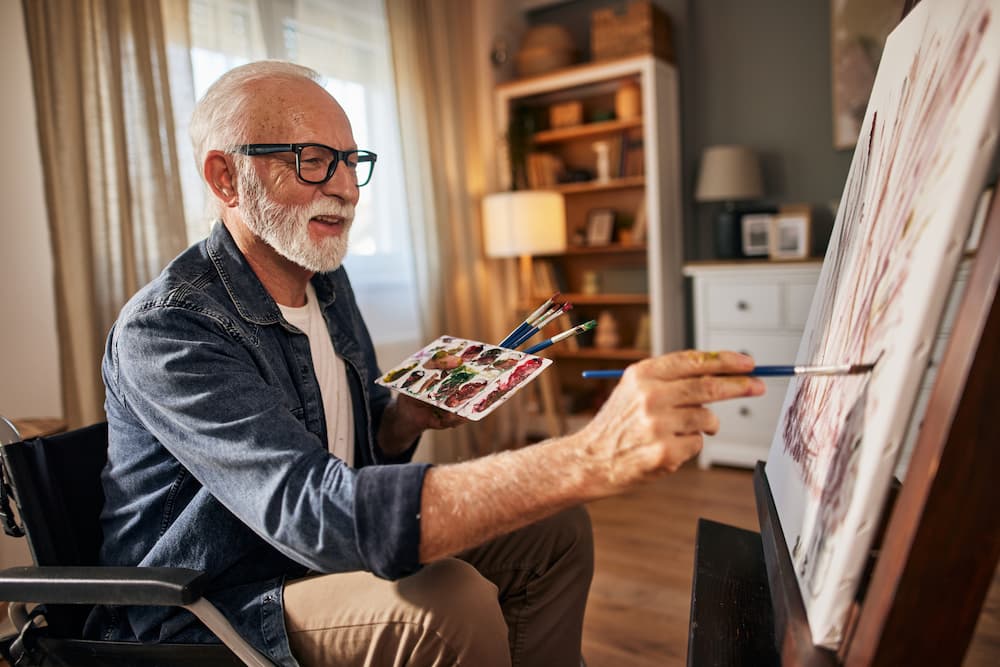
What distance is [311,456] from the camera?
85 cm

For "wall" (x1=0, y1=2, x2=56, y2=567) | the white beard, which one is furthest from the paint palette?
"wall" (x1=0, y1=2, x2=56, y2=567)

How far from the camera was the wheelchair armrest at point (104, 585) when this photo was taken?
830 millimetres

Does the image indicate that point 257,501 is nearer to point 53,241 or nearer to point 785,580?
point 785,580

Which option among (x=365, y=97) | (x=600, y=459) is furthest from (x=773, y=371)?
(x=365, y=97)

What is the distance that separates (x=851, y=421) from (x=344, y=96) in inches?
107

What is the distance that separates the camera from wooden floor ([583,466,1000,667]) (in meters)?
1.75

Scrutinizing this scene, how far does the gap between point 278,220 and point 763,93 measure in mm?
2946

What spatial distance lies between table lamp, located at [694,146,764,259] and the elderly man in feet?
7.34

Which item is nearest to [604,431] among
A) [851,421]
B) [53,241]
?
[851,421]

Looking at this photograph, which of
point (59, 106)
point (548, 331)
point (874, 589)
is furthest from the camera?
point (548, 331)

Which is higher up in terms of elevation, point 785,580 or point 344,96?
point 344,96

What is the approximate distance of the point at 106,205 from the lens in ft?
6.79

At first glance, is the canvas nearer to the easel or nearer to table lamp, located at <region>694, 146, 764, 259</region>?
the easel

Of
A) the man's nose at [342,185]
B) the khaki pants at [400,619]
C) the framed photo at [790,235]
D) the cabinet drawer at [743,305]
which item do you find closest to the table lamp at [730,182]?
the framed photo at [790,235]
